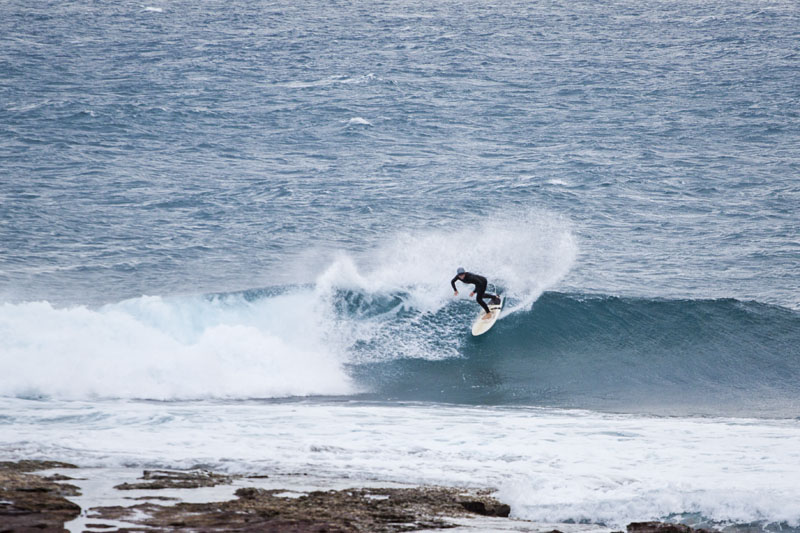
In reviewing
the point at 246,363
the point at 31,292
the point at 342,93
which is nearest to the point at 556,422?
the point at 246,363

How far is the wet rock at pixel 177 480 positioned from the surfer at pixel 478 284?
767 cm

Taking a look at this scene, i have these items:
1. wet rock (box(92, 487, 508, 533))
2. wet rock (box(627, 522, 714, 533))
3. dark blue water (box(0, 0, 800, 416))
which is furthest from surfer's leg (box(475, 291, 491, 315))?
wet rock (box(627, 522, 714, 533))

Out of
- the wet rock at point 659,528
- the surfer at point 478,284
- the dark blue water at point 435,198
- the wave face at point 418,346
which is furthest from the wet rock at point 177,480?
the surfer at point 478,284

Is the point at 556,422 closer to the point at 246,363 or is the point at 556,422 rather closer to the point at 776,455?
the point at 776,455

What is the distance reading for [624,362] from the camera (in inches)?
691

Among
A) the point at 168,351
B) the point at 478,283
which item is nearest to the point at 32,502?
the point at 168,351

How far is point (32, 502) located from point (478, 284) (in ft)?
35.4

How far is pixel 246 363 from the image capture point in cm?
1675

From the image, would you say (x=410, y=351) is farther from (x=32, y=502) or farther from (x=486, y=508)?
(x=32, y=502)

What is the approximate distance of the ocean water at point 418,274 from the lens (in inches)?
479

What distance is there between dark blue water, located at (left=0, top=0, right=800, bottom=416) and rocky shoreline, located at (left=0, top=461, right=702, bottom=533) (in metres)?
5.74

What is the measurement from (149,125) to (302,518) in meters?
30.0

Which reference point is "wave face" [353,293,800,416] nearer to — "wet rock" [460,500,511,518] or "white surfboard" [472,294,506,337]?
"white surfboard" [472,294,506,337]

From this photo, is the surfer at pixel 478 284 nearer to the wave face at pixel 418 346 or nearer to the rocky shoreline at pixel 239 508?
the wave face at pixel 418 346
